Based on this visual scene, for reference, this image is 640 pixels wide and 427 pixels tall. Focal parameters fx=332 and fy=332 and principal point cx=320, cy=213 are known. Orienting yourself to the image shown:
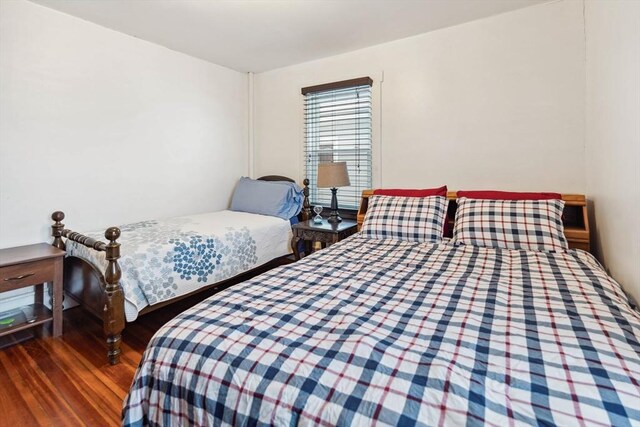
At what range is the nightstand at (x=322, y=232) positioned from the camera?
2846mm

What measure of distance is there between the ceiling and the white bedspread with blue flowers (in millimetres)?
1654

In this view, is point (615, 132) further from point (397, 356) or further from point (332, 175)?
point (332, 175)

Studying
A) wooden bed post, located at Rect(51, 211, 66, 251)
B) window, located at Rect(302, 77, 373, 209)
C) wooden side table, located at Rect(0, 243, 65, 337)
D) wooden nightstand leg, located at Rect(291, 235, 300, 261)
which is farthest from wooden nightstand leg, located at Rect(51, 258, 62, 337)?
window, located at Rect(302, 77, 373, 209)

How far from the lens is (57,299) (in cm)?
223

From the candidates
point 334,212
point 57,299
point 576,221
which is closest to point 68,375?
point 57,299

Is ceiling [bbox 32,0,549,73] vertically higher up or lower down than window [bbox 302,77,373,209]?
higher up

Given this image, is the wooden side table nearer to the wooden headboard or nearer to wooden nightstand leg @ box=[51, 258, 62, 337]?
wooden nightstand leg @ box=[51, 258, 62, 337]

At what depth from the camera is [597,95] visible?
2.06 m

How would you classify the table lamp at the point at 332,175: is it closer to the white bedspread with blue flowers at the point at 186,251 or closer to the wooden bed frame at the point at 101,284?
the white bedspread with blue flowers at the point at 186,251

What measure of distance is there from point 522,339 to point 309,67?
3357mm

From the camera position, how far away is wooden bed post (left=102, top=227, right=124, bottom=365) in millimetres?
1910

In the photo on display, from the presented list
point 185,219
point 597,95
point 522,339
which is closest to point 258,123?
point 185,219

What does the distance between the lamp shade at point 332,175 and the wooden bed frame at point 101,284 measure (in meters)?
1.28

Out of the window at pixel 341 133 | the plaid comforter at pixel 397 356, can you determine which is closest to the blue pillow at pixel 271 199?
the window at pixel 341 133
